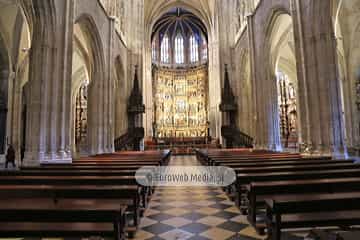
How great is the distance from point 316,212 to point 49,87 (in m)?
8.02

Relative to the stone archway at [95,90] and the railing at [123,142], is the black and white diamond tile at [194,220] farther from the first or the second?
the railing at [123,142]

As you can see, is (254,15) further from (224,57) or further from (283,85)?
(283,85)

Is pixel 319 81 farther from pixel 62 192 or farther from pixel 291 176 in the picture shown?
pixel 62 192

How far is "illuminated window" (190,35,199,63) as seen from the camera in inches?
1535

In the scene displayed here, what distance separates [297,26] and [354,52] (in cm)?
1028

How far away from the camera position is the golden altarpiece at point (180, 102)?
36031mm

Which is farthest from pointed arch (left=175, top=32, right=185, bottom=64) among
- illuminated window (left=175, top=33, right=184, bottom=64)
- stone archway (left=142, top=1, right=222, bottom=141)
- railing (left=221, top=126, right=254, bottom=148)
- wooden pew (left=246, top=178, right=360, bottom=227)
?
wooden pew (left=246, top=178, right=360, bottom=227)

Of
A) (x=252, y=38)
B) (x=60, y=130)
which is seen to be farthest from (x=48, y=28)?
(x=252, y=38)

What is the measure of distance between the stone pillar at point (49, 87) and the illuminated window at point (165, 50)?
102 ft

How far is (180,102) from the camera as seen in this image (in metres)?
37.5

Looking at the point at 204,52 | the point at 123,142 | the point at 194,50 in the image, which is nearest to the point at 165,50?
the point at 194,50

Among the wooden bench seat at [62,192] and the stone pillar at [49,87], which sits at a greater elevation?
the stone pillar at [49,87]

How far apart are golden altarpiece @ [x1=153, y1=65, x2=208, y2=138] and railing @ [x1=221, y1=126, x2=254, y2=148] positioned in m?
16.5

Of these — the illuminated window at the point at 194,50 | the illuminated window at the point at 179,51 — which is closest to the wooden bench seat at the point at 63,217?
the illuminated window at the point at 194,50
